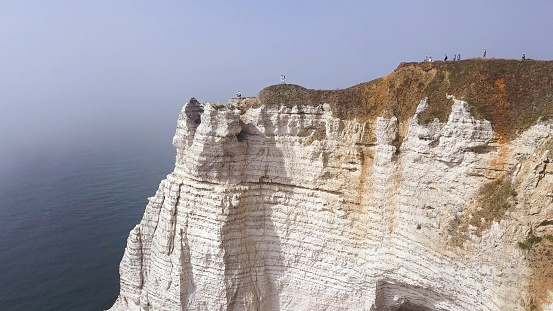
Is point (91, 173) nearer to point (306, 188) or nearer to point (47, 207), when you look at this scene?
point (47, 207)

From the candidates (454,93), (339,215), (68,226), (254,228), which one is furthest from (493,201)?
(68,226)

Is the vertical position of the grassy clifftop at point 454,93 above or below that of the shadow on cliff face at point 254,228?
above

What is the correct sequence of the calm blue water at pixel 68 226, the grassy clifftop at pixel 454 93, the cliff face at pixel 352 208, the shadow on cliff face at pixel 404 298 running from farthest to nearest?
the calm blue water at pixel 68 226 < the shadow on cliff face at pixel 404 298 < the grassy clifftop at pixel 454 93 < the cliff face at pixel 352 208

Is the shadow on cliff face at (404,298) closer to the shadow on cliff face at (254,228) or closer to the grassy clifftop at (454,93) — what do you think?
the shadow on cliff face at (254,228)

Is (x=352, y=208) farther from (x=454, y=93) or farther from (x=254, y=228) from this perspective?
(x=454, y=93)

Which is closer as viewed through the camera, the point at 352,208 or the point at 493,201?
the point at 493,201

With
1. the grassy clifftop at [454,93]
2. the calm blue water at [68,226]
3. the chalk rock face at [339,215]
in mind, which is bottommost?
the calm blue water at [68,226]

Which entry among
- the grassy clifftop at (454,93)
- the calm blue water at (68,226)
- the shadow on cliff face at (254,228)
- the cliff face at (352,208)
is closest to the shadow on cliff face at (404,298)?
the cliff face at (352,208)
